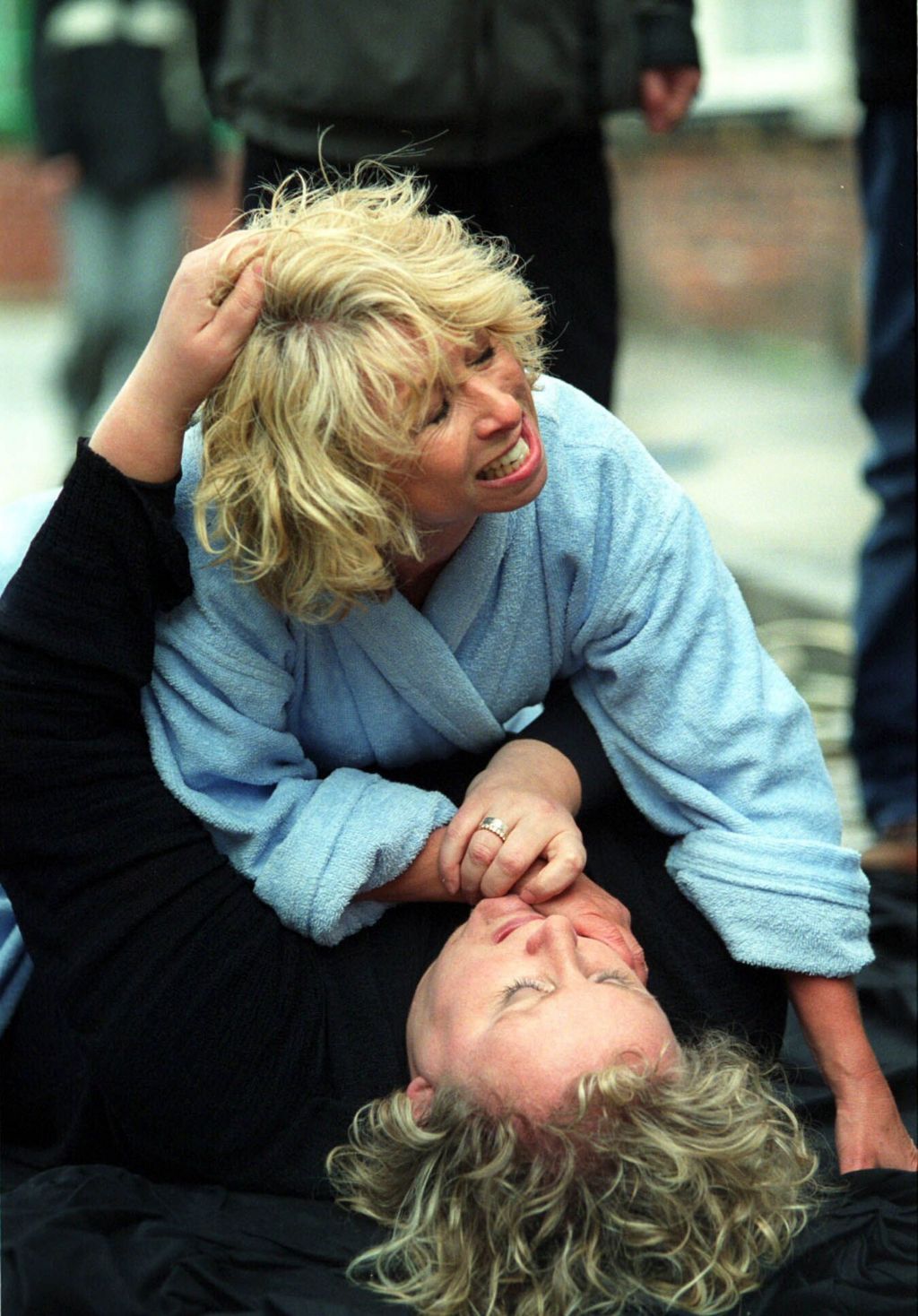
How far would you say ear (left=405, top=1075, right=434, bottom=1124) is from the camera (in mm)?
1554

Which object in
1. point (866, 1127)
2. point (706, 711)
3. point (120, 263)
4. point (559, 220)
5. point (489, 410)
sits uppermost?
point (489, 410)

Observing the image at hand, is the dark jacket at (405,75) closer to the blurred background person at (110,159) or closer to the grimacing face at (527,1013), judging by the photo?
the grimacing face at (527,1013)

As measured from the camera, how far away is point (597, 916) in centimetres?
165

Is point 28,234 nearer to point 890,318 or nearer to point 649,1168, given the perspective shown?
point 890,318

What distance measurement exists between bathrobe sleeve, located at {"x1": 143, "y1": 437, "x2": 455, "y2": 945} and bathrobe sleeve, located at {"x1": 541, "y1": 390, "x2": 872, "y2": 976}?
25 centimetres

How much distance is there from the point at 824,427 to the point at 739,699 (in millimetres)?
3958

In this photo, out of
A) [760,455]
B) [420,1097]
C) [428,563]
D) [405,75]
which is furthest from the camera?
[760,455]

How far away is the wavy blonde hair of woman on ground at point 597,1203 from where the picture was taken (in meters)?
1.45

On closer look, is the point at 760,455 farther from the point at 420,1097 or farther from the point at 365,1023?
the point at 420,1097

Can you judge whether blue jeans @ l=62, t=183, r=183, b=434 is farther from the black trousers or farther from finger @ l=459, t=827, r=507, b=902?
finger @ l=459, t=827, r=507, b=902

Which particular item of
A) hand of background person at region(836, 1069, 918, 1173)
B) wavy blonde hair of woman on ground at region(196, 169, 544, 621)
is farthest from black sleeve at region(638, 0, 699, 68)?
hand of background person at region(836, 1069, 918, 1173)

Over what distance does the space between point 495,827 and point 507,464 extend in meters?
0.35

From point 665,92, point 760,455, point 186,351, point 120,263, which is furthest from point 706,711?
point 760,455

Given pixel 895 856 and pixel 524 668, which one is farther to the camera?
pixel 895 856
